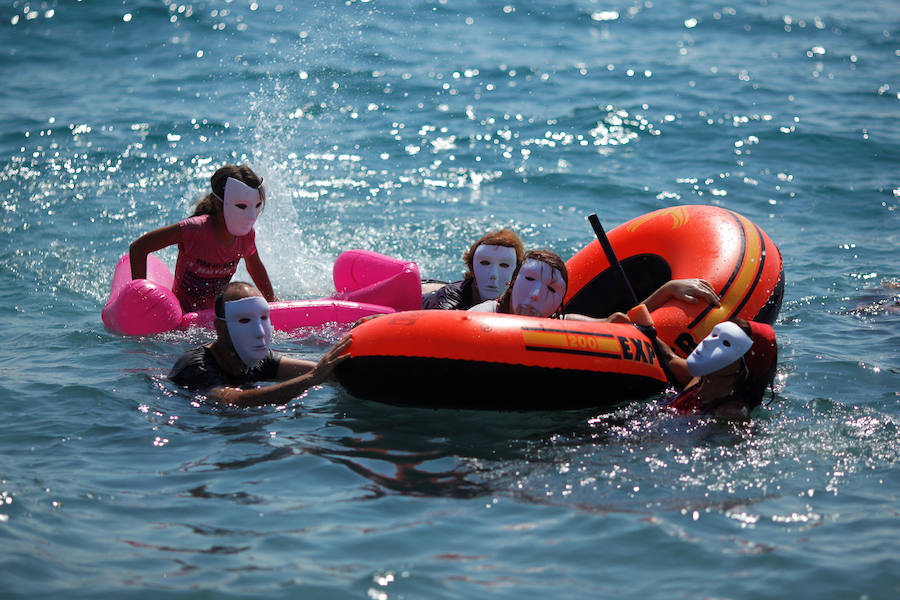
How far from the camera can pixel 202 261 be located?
7355 mm

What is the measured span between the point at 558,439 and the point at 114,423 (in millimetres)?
2390

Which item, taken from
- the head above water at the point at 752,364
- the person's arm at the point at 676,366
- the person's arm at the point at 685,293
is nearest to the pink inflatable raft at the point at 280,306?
the person's arm at the point at 685,293

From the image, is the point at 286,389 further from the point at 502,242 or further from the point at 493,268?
the point at 502,242

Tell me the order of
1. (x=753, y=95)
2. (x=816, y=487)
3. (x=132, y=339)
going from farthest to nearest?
(x=753, y=95) → (x=132, y=339) → (x=816, y=487)

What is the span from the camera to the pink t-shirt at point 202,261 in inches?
287

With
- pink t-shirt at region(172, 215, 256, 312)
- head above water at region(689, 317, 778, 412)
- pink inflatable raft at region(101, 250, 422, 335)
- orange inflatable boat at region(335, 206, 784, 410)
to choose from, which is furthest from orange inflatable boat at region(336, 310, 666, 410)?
pink t-shirt at region(172, 215, 256, 312)

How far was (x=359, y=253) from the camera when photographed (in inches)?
310

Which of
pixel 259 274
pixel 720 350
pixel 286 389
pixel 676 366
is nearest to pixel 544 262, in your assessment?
pixel 676 366

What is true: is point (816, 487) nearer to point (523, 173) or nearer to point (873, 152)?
point (523, 173)

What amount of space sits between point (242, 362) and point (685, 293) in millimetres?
2600

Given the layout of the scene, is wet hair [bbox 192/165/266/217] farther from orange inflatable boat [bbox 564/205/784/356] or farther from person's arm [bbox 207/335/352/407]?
orange inflatable boat [bbox 564/205/784/356]

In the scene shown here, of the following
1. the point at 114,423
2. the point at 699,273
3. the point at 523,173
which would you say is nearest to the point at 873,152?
the point at 523,173

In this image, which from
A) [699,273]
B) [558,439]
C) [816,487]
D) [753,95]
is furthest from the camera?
[753,95]

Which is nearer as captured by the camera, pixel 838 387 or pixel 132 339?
pixel 838 387
